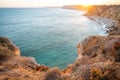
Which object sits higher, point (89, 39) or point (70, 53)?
point (89, 39)

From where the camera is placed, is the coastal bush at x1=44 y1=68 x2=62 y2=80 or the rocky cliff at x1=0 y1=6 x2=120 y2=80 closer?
the rocky cliff at x1=0 y1=6 x2=120 y2=80

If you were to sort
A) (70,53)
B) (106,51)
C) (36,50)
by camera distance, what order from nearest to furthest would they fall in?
(106,51), (70,53), (36,50)

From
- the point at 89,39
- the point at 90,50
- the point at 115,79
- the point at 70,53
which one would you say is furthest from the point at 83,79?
the point at 70,53

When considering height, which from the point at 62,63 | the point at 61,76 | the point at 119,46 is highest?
the point at 119,46

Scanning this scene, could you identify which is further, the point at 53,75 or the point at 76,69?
the point at 76,69

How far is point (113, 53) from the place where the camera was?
18.7 m

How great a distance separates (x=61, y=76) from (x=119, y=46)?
7.99 meters

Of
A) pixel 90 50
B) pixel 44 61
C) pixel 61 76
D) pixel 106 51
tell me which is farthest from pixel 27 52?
pixel 61 76

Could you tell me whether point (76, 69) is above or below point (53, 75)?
below

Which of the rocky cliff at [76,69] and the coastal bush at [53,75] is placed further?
the coastal bush at [53,75]

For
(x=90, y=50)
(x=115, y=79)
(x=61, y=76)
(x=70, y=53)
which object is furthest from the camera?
(x=70, y=53)

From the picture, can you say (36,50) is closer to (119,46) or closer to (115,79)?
(119,46)

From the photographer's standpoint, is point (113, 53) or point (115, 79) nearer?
point (115, 79)

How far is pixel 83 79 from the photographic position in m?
13.3
